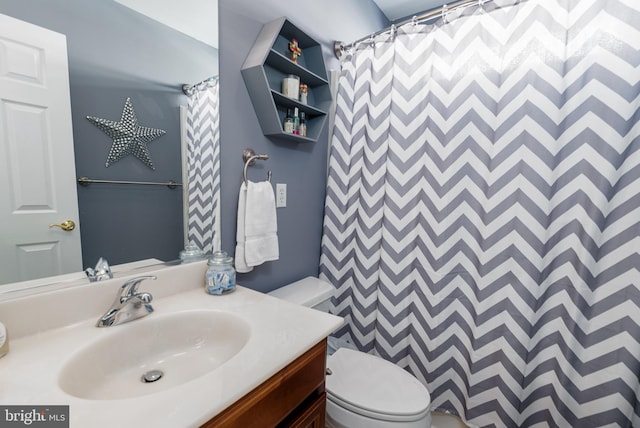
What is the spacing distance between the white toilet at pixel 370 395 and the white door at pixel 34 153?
874 mm

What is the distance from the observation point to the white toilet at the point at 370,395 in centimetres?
100

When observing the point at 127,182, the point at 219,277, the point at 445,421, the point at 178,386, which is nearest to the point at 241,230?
the point at 219,277

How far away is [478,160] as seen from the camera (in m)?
1.26

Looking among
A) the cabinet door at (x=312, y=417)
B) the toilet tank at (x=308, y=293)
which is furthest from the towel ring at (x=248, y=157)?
the cabinet door at (x=312, y=417)

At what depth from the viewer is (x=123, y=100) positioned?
854 millimetres

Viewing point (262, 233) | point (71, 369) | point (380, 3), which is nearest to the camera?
point (71, 369)

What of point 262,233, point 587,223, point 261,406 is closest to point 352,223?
point 262,233

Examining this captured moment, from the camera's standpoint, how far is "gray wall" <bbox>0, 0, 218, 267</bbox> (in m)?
0.76

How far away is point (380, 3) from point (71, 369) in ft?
7.80

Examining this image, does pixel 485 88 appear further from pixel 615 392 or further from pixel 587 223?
pixel 615 392

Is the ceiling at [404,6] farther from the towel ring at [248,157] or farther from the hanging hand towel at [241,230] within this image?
the hanging hand towel at [241,230]

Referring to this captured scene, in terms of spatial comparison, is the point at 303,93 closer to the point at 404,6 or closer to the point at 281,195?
the point at 281,195

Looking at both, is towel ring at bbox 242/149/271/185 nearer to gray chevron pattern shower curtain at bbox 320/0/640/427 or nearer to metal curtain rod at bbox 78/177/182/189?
metal curtain rod at bbox 78/177/182/189

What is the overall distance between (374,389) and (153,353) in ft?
2.63
